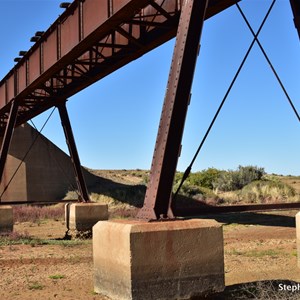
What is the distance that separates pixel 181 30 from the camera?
7219 millimetres

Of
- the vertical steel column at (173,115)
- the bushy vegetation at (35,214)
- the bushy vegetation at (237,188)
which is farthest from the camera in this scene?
the bushy vegetation at (237,188)

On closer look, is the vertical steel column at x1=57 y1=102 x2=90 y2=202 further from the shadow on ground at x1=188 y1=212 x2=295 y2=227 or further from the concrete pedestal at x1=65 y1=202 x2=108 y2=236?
the shadow on ground at x1=188 y1=212 x2=295 y2=227

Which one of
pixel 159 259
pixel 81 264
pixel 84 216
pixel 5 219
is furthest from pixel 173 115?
pixel 5 219

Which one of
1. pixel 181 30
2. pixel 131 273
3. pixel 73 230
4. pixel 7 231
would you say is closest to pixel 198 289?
pixel 131 273

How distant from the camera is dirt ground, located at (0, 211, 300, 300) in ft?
26.3

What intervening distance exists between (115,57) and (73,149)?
6.27m

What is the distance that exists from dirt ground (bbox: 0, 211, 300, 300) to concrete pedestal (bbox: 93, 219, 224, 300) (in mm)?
772

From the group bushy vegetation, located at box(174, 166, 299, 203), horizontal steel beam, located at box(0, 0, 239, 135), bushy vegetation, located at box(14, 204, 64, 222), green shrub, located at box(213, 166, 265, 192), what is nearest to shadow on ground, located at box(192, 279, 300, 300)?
horizontal steel beam, located at box(0, 0, 239, 135)

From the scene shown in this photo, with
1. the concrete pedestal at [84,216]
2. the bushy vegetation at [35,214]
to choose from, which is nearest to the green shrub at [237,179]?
the bushy vegetation at [35,214]

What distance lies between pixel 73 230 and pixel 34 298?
1073 centimetres

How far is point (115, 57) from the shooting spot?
46.3ft

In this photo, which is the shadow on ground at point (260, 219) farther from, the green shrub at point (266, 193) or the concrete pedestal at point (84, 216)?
the green shrub at point (266, 193)

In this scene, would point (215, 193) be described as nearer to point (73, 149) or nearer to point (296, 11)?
point (73, 149)

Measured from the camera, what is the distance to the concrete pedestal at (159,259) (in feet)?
19.6
